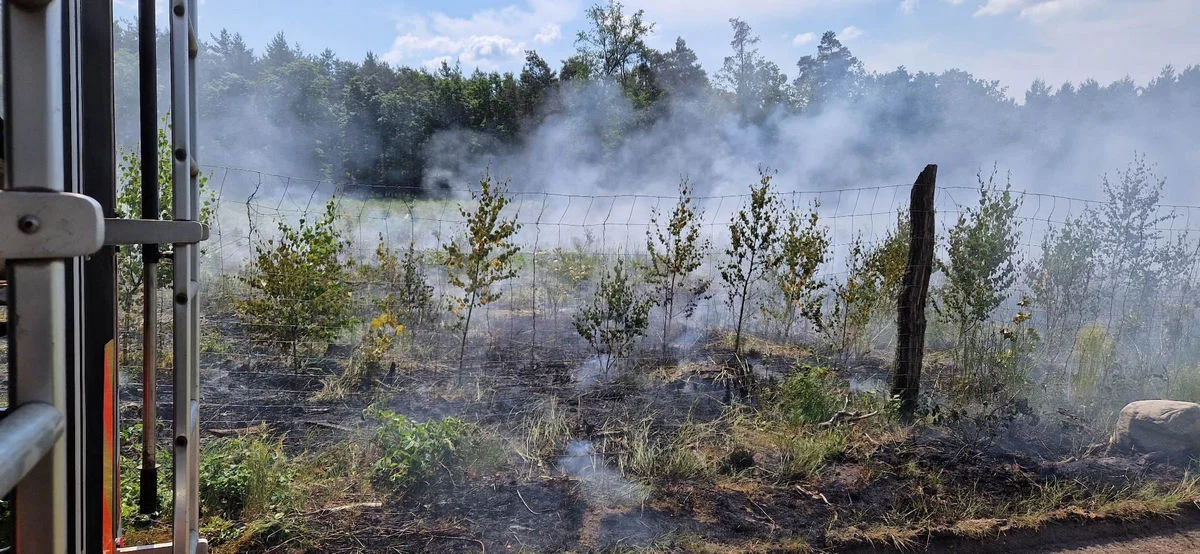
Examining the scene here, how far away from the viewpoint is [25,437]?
2.22 feet

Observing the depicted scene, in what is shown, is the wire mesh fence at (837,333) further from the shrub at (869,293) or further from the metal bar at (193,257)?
the metal bar at (193,257)

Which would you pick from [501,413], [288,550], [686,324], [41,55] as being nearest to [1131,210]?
[686,324]

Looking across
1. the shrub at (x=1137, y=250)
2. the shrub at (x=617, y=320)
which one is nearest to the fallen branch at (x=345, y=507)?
the shrub at (x=617, y=320)

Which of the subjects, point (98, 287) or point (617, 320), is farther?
point (617, 320)

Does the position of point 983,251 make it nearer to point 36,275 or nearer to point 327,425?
A: point 327,425

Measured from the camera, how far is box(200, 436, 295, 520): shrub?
3.29 m

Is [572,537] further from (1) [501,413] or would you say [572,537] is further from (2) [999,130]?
(2) [999,130]

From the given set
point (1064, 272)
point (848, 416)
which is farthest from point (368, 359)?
point (1064, 272)

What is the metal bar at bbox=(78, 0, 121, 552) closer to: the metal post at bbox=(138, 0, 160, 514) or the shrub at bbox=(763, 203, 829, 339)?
the metal post at bbox=(138, 0, 160, 514)

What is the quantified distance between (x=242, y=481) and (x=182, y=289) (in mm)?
2285

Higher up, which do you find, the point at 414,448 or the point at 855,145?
the point at 855,145

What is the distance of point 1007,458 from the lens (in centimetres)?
441

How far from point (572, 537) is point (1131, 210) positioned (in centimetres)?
697

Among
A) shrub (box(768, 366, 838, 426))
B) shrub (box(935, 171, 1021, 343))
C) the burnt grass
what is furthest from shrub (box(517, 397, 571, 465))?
shrub (box(935, 171, 1021, 343))
